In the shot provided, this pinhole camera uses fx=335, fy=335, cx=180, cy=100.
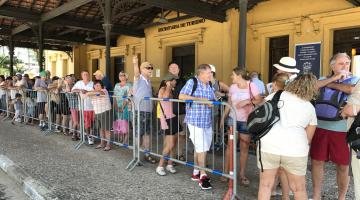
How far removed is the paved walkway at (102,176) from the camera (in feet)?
13.8

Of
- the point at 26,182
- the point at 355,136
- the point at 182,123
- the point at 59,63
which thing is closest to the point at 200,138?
the point at 182,123

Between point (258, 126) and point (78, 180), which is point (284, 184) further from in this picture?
point (78, 180)

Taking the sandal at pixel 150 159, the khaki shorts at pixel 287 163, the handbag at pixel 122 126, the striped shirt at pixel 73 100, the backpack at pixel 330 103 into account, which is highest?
the backpack at pixel 330 103

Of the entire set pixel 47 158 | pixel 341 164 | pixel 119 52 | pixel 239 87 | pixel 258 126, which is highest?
pixel 119 52

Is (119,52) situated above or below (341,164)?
above

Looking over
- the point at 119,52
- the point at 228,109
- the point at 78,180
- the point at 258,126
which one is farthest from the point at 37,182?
the point at 119,52

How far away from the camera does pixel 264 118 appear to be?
119 inches

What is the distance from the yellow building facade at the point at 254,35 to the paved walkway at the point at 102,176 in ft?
15.8

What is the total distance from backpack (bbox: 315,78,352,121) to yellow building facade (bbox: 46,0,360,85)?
583cm

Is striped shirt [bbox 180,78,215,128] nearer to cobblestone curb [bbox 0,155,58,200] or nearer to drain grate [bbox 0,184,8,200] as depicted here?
cobblestone curb [bbox 0,155,58,200]

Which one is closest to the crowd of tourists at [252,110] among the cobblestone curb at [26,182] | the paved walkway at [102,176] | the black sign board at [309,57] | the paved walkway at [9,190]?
the paved walkway at [102,176]

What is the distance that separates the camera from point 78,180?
4.75m

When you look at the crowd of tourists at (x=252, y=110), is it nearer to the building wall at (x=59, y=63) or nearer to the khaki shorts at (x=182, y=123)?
the khaki shorts at (x=182, y=123)

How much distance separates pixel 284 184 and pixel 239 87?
1.35m
